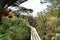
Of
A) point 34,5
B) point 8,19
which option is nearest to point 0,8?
point 8,19

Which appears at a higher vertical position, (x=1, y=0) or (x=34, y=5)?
(x=1, y=0)

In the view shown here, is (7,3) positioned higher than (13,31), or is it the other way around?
(7,3)

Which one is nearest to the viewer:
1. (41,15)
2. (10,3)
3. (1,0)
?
(1,0)

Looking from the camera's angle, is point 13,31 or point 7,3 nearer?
point 13,31

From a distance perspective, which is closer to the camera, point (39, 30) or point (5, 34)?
point (5, 34)

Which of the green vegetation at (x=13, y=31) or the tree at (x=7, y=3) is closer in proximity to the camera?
the green vegetation at (x=13, y=31)

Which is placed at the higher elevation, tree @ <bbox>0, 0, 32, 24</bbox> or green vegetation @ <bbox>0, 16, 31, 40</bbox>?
tree @ <bbox>0, 0, 32, 24</bbox>

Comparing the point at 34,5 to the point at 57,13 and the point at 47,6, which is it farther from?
the point at 57,13

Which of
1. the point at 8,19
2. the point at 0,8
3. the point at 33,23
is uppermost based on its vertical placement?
the point at 0,8

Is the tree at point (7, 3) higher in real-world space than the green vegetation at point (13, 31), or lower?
higher

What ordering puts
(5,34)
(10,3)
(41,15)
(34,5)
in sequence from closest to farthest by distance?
1. (5,34)
2. (10,3)
3. (41,15)
4. (34,5)

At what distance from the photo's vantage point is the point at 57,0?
1061 cm

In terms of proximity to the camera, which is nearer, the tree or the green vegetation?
the green vegetation

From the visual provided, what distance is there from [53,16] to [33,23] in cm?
340
